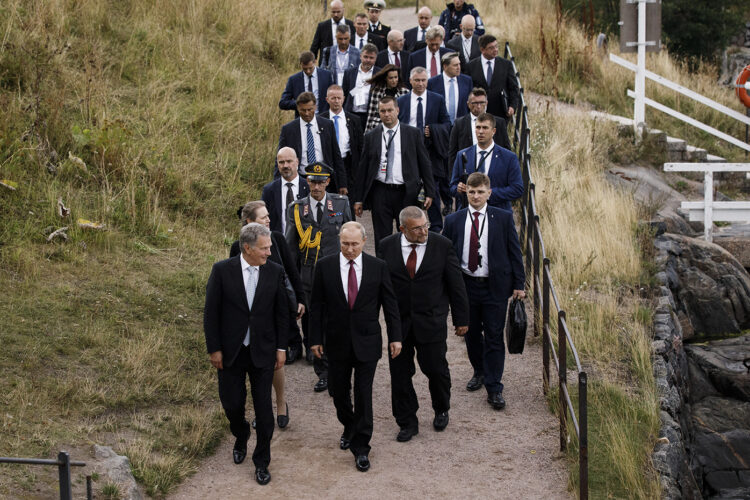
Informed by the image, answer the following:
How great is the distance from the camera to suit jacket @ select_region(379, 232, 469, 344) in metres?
8.02

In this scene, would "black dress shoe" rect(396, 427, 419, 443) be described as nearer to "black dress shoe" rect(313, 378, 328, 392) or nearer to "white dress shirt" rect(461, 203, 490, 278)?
"black dress shoe" rect(313, 378, 328, 392)

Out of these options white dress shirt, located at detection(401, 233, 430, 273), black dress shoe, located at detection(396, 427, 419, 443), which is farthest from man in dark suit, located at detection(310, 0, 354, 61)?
black dress shoe, located at detection(396, 427, 419, 443)

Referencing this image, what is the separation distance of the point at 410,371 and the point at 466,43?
7.20 metres

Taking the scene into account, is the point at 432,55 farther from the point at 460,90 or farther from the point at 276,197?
the point at 276,197

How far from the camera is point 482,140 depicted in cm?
952

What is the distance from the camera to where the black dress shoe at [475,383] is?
9.21 meters

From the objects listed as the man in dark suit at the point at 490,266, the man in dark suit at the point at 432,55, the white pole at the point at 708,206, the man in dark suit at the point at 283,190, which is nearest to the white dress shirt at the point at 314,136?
the man in dark suit at the point at 283,190

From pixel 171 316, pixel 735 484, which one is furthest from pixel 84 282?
pixel 735 484

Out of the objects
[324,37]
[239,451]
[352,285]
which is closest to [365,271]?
[352,285]

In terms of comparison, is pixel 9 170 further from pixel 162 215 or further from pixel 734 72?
pixel 734 72

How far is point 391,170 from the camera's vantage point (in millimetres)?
10539

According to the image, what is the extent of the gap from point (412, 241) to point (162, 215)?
4862mm

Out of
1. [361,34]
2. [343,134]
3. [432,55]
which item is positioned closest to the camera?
[343,134]

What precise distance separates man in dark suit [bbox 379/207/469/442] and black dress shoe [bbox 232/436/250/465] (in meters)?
1.24
